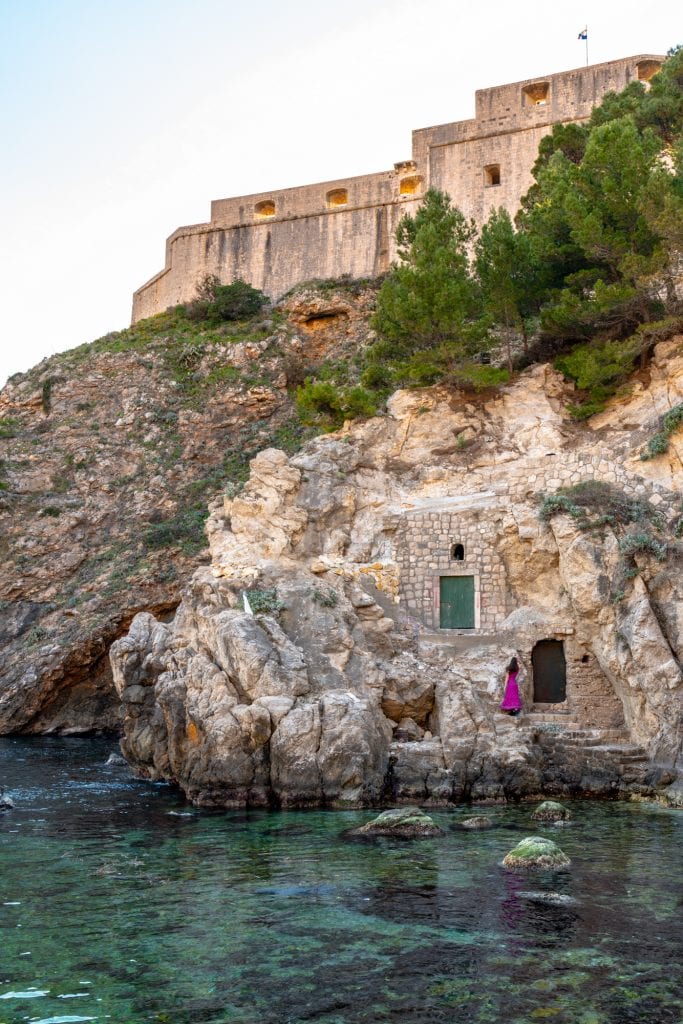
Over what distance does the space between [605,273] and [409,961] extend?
54.0 feet

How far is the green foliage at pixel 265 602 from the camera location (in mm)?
16125

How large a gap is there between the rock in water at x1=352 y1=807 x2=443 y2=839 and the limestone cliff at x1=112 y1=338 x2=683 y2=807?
1.70 metres

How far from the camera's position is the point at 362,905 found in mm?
8727

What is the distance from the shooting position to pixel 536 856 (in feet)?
33.5

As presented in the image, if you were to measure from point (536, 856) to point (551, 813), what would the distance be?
288 cm

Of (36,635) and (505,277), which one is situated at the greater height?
(505,277)

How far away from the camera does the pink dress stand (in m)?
16.2

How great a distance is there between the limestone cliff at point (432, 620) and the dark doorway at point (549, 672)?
0.31 feet

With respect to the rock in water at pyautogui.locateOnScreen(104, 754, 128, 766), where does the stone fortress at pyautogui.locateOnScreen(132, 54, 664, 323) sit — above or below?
above

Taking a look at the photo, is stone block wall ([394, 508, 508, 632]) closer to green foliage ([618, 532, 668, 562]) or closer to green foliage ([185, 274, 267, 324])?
green foliage ([618, 532, 668, 562])

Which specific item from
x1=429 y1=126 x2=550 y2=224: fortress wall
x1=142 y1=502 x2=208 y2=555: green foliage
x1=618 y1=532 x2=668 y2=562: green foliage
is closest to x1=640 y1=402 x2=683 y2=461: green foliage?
x1=618 y1=532 x2=668 y2=562: green foliage

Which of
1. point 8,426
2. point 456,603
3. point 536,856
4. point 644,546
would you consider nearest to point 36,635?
point 8,426

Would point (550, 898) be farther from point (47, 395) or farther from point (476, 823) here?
point (47, 395)

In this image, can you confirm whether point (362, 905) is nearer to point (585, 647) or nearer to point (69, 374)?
point (585, 647)
